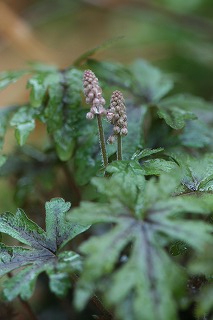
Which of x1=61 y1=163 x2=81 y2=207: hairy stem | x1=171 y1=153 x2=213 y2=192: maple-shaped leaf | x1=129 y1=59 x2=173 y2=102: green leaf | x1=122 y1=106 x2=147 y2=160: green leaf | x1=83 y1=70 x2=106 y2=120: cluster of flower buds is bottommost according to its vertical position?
x1=61 y1=163 x2=81 y2=207: hairy stem

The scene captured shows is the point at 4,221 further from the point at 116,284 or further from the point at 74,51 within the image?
the point at 74,51

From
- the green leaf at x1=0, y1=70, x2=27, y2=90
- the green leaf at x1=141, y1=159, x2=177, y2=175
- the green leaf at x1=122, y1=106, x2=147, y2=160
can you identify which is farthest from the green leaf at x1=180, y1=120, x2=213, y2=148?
the green leaf at x1=0, y1=70, x2=27, y2=90

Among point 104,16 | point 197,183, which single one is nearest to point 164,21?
point 104,16

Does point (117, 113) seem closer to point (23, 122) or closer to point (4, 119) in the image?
point (23, 122)

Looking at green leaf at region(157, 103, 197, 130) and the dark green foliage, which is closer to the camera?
the dark green foliage

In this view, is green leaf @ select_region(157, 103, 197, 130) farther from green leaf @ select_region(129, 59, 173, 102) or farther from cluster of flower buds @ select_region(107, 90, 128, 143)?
cluster of flower buds @ select_region(107, 90, 128, 143)

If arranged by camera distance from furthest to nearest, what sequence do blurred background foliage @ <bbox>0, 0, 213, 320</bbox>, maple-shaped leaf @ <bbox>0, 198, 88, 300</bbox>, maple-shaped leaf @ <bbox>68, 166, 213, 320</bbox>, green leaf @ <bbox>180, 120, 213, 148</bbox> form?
1. blurred background foliage @ <bbox>0, 0, 213, 320</bbox>
2. green leaf @ <bbox>180, 120, 213, 148</bbox>
3. maple-shaped leaf @ <bbox>0, 198, 88, 300</bbox>
4. maple-shaped leaf @ <bbox>68, 166, 213, 320</bbox>

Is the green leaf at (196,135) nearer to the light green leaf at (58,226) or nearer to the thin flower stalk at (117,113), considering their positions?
the thin flower stalk at (117,113)

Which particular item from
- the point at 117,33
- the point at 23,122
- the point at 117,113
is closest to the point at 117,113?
the point at 117,113
